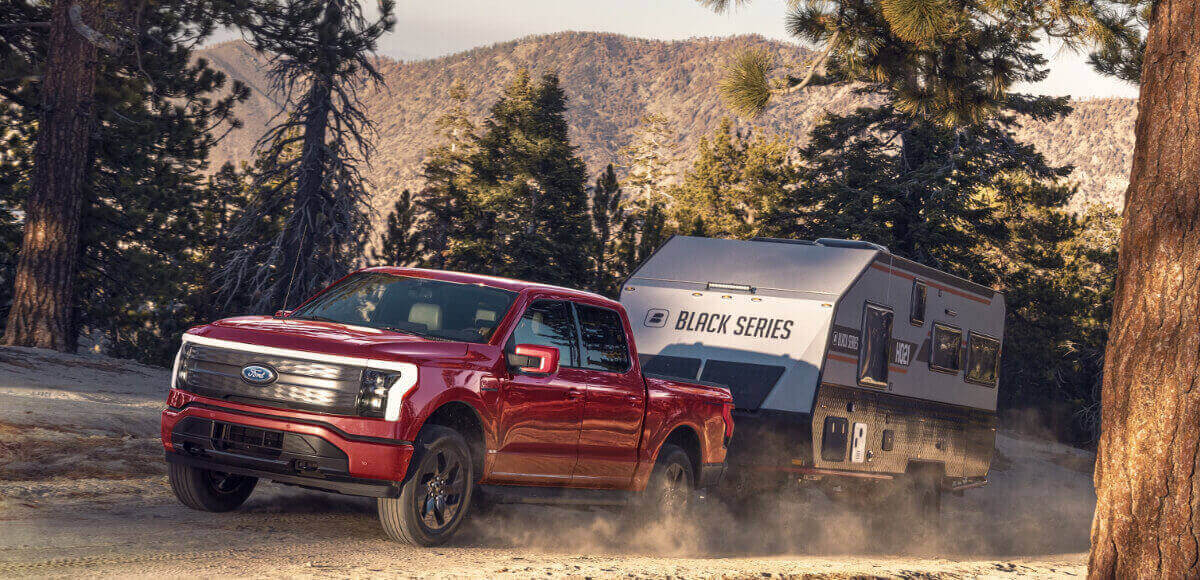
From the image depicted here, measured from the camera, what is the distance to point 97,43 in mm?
19828

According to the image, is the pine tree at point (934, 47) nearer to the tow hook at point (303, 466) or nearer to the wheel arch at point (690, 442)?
the wheel arch at point (690, 442)

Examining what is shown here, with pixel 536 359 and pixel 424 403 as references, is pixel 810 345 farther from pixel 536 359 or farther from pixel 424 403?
pixel 424 403

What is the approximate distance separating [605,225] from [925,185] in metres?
10.2

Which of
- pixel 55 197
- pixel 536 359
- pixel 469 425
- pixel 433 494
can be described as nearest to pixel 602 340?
pixel 536 359

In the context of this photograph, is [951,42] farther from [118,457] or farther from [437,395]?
[118,457]

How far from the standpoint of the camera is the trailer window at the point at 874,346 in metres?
13.8

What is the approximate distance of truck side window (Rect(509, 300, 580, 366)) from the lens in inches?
343

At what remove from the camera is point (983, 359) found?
1741 centimetres

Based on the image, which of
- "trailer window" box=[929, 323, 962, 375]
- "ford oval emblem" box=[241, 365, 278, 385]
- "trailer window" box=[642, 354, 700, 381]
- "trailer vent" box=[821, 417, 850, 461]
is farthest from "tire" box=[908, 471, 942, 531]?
"ford oval emblem" box=[241, 365, 278, 385]

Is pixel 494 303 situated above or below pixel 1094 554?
above

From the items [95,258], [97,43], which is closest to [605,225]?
[95,258]

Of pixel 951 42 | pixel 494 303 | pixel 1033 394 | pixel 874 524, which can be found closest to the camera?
pixel 494 303

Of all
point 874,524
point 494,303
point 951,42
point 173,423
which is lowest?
point 874,524

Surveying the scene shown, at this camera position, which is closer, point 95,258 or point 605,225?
point 95,258
